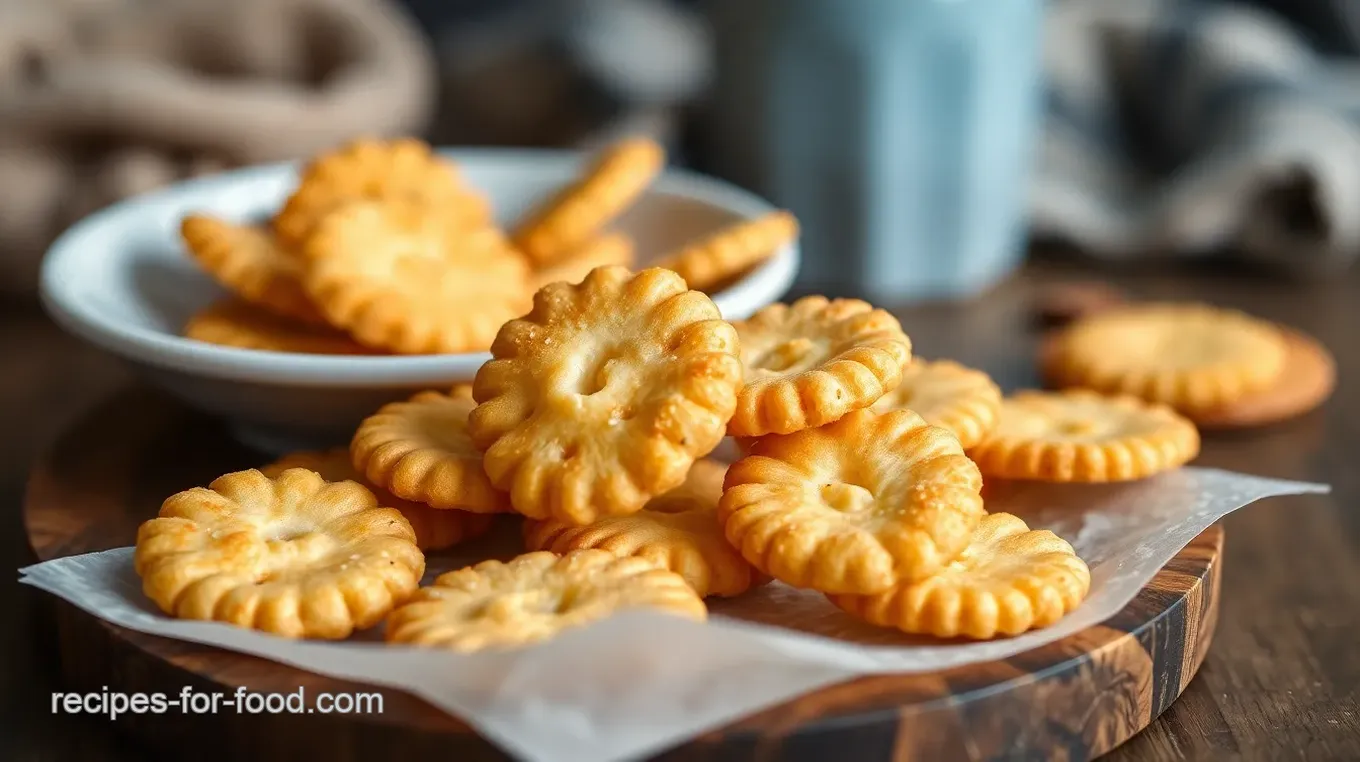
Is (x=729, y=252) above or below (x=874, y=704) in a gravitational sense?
above

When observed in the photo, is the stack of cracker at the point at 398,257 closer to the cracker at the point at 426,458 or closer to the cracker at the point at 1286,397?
the cracker at the point at 426,458

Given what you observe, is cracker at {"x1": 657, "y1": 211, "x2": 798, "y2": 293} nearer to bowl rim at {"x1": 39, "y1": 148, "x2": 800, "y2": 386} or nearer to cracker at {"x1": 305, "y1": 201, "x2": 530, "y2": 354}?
bowl rim at {"x1": 39, "y1": 148, "x2": 800, "y2": 386}

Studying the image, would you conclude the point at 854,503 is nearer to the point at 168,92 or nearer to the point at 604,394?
the point at 604,394

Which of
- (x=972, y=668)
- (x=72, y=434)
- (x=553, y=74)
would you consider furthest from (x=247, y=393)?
(x=553, y=74)

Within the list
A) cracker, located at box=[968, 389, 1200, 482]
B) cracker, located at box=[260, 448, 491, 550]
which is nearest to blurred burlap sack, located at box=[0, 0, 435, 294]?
cracker, located at box=[260, 448, 491, 550]

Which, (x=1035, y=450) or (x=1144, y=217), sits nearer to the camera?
(x=1035, y=450)

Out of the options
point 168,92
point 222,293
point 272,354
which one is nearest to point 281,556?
point 272,354

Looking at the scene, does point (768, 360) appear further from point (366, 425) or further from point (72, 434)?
point (72, 434)
